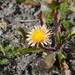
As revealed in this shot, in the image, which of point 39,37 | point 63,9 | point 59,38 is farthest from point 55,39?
point 63,9

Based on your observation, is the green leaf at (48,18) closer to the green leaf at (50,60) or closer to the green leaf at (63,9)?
the green leaf at (63,9)

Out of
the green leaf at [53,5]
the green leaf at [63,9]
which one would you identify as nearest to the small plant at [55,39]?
the green leaf at [63,9]

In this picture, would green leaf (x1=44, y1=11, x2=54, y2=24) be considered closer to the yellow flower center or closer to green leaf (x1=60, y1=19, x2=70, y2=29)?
green leaf (x1=60, y1=19, x2=70, y2=29)

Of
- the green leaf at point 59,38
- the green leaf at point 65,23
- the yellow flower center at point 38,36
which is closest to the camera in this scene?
the yellow flower center at point 38,36

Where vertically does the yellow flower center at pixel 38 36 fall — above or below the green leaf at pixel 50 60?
above

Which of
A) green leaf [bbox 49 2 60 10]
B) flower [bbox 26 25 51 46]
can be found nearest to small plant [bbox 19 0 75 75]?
flower [bbox 26 25 51 46]

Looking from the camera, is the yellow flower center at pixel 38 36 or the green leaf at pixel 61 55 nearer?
the yellow flower center at pixel 38 36

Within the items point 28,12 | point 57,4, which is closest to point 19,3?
point 28,12

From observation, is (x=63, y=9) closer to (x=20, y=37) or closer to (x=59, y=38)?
(x=59, y=38)
